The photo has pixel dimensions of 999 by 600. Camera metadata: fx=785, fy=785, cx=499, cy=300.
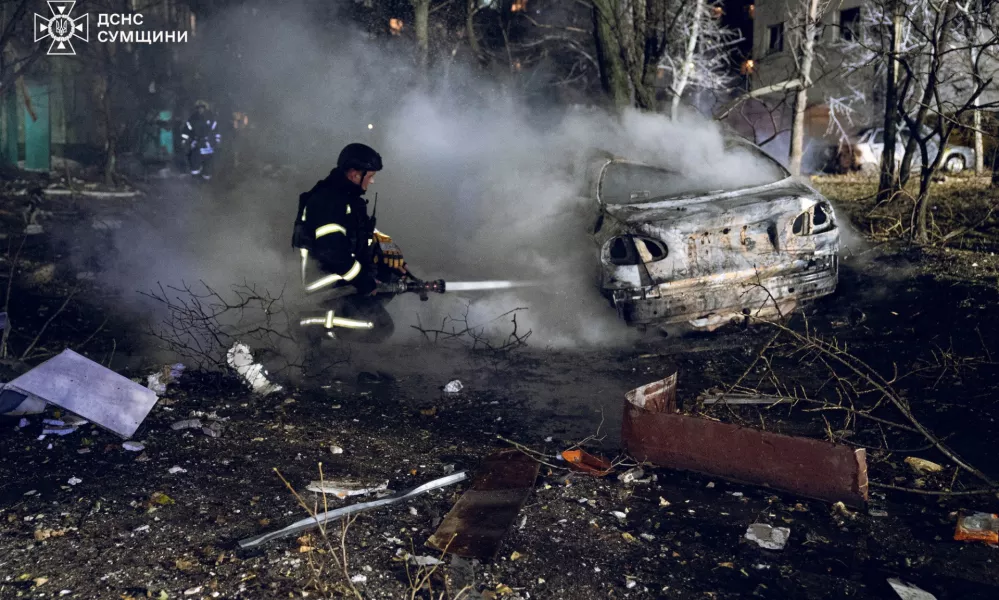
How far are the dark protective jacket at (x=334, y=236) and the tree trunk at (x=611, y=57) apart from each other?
5219 millimetres

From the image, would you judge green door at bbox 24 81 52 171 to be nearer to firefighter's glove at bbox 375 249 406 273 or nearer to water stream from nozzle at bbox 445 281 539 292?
firefighter's glove at bbox 375 249 406 273

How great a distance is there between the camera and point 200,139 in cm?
1678

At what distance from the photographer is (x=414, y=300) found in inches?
284

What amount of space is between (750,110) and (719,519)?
26.6 m

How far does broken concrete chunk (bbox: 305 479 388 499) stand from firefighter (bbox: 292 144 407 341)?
2.01m

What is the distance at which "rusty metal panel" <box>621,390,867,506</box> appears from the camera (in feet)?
11.1

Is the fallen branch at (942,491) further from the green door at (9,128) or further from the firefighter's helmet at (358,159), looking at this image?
the green door at (9,128)

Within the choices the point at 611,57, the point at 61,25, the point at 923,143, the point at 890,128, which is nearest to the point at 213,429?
the point at 923,143

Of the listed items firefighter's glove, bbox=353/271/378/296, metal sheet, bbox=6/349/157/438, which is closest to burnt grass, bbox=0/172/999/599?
metal sheet, bbox=6/349/157/438

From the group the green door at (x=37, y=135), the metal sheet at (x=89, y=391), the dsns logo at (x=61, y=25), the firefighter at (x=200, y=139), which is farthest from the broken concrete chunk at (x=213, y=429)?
the green door at (x=37, y=135)

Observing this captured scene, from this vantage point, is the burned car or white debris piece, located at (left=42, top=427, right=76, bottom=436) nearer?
white debris piece, located at (left=42, top=427, right=76, bottom=436)

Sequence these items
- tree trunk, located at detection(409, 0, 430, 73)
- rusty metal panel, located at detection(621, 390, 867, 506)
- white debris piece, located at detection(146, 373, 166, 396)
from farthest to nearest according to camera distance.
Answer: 1. tree trunk, located at detection(409, 0, 430, 73)
2. white debris piece, located at detection(146, 373, 166, 396)
3. rusty metal panel, located at detection(621, 390, 867, 506)

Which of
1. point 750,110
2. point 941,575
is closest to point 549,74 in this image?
point 750,110

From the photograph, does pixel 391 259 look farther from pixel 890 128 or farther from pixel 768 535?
pixel 890 128
